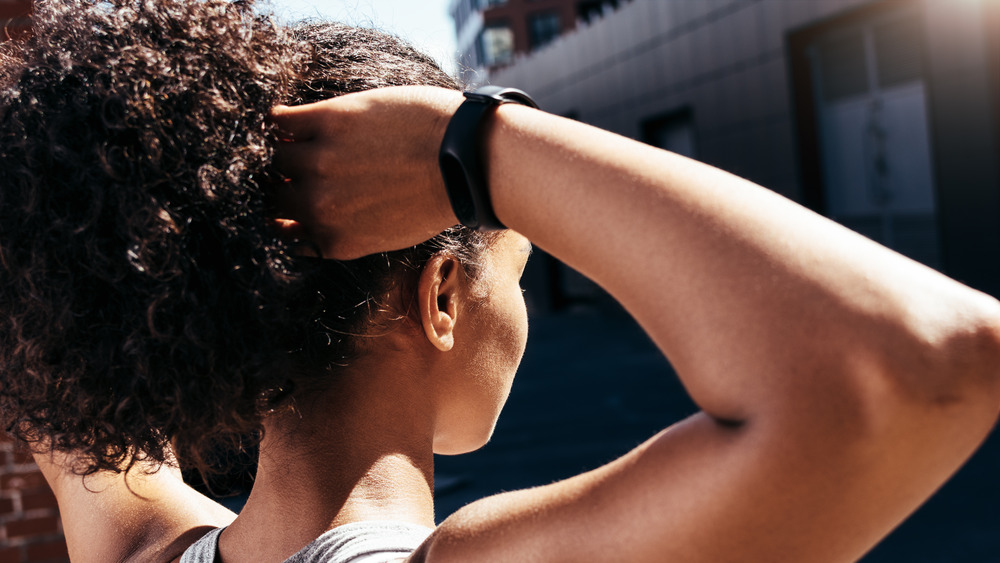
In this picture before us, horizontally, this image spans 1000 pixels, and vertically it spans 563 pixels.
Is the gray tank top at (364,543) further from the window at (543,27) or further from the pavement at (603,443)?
the window at (543,27)

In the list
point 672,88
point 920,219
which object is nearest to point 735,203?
point 920,219

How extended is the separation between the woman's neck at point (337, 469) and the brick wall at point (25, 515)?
2.27 meters

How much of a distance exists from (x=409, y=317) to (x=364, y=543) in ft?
0.98

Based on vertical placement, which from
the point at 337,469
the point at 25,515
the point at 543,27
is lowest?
the point at 25,515

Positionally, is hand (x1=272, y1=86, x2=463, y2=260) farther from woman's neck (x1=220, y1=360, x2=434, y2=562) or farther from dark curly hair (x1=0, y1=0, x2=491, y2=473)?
woman's neck (x1=220, y1=360, x2=434, y2=562)

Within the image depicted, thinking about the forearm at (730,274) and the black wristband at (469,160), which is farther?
the black wristband at (469,160)

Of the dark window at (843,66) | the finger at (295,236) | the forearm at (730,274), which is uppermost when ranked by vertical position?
the dark window at (843,66)

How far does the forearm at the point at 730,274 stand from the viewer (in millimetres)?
713

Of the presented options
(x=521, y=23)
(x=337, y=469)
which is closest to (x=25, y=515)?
(x=337, y=469)

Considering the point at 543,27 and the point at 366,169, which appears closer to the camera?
the point at 366,169

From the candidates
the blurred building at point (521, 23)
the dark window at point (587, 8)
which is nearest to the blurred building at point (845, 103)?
the dark window at point (587, 8)

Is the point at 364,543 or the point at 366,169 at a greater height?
the point at 366,169

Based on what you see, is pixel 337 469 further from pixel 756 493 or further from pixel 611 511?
pixel 756 493

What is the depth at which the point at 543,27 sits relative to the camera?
2002 inches
